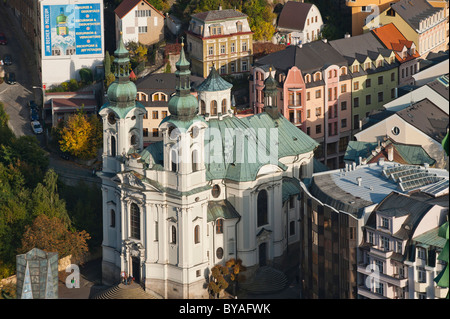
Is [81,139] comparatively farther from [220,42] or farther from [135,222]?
[135,222]

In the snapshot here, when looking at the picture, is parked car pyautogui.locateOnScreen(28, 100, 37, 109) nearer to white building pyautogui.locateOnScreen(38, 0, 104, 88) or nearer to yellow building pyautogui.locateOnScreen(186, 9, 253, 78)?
white building pyautogui.locateOnScreen(38, 0, 104, 88)

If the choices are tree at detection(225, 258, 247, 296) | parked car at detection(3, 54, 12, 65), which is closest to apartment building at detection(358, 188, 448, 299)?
tree at detection(225, 258, 247, 296)

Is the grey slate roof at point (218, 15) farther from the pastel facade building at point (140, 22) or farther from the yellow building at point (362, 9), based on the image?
the yellow building at point (362, 9)

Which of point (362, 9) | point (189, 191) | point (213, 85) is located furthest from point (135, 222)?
point (362, 9)

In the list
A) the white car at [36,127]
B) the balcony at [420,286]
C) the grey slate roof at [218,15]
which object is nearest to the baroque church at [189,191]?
the balcony at [420,286]

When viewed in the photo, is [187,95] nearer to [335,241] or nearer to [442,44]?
[335,241]

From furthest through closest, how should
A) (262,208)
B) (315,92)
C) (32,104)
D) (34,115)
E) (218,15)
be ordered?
(32,104)
(218,15)
(34,115)
(315,92)
(262,208)
